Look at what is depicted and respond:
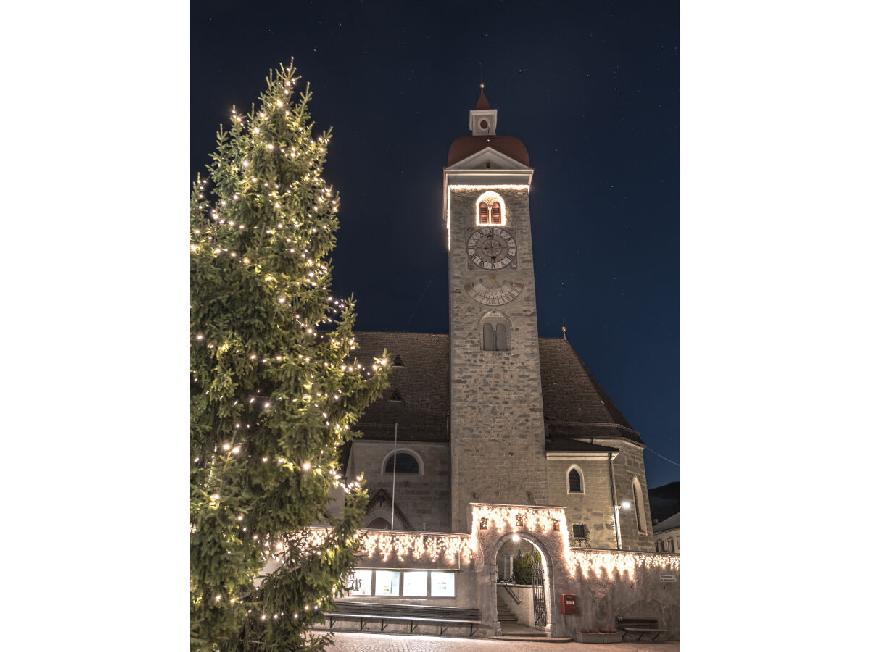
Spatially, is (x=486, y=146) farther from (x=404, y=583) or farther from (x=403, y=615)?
(x=403, y=615)

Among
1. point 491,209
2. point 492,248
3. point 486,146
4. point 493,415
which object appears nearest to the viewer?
point 493,415

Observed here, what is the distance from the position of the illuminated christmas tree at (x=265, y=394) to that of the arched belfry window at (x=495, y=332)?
15.2 metres

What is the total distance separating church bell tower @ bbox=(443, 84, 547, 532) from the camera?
2084 cm

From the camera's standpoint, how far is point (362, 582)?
14.1 metres

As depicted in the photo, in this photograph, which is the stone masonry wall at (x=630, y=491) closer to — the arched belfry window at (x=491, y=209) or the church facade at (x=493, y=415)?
the church facade at (x=493, y=415)

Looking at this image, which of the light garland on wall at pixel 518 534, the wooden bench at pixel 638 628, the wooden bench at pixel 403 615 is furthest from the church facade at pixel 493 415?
the wooden bench at pixel 403 615

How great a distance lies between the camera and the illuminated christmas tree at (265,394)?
5527 millimetres

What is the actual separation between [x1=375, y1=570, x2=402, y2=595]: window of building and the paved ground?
43.6 inches

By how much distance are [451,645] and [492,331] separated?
12.1 meters

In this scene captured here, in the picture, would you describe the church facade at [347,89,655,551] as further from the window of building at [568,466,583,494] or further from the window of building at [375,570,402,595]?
the window of building at [375,570,402,595]

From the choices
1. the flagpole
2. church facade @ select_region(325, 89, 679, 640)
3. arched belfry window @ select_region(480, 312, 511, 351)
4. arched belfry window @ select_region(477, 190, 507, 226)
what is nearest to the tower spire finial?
church facade @ select_region(325, 89, 679, 640)

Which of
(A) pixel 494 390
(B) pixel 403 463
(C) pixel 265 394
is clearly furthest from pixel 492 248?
(C) pixel 265 394
